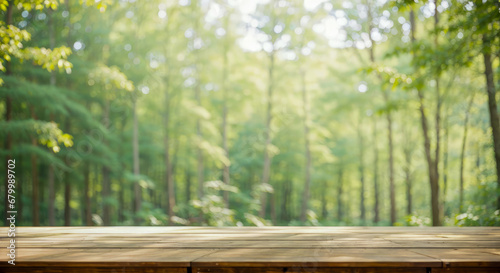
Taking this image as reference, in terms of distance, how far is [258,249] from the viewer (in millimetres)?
2297

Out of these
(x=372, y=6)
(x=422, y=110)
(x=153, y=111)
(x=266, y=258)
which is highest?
(x=372, y=6)

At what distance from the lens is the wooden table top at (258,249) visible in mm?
1918

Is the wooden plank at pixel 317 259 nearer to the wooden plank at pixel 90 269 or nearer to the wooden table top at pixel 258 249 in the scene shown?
the wooden table top at pixel 258 249

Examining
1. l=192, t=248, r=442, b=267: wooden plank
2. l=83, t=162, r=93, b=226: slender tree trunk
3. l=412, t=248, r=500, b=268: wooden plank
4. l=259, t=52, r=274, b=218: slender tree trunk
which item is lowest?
l=412, t=248, r=500, b=268: wooden plank

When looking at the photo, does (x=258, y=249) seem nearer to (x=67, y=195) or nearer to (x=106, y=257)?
(x=106, y=257)

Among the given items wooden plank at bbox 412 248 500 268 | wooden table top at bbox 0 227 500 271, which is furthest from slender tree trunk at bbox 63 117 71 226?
wooden plank at bbox 412 248 500 268

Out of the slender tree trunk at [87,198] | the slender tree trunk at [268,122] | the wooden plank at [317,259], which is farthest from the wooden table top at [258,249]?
the slender tree trunk at [268,122]

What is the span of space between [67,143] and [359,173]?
22381 mm

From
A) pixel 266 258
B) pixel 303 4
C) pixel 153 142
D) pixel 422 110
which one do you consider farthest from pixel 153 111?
pixel 266 258

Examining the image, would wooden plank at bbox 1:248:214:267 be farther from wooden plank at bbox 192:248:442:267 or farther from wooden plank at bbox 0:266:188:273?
wooden plank at bbox 192:248:442:267

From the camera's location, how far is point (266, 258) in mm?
2002

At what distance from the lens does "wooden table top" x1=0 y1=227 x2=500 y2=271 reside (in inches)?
75.5

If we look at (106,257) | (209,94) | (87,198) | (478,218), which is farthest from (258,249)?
(209,94)

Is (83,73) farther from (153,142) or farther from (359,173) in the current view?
(359,173)
